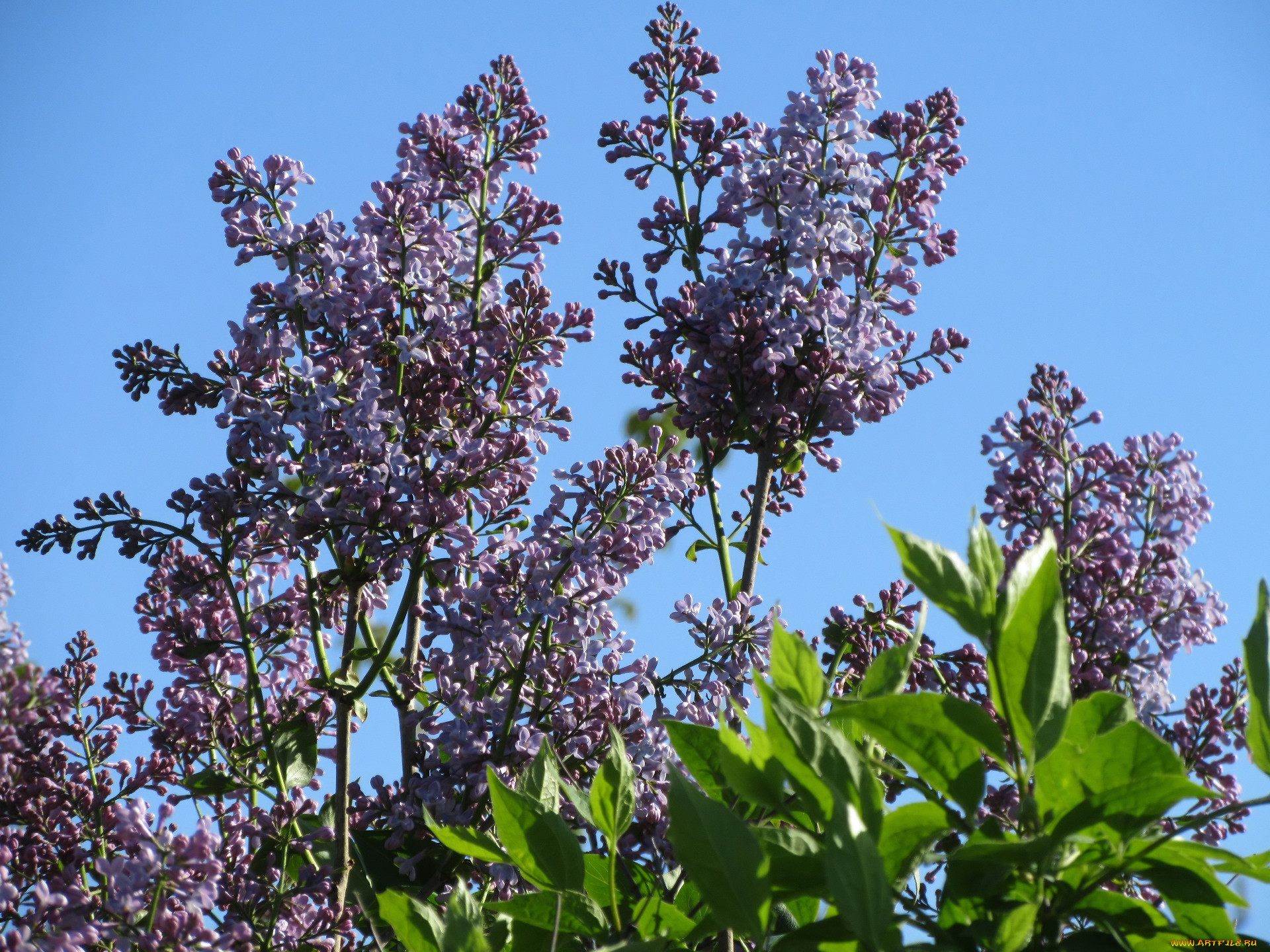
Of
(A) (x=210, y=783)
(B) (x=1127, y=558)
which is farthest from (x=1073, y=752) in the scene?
(A) (x=210, y=783)

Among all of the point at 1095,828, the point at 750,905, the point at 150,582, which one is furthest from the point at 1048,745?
the point at 150,582

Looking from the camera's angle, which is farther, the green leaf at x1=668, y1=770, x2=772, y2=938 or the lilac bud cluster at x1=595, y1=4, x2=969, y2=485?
the lilac bud cluster at x1=595, y1=4, x2=969, y2=485

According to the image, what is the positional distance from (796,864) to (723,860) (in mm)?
106

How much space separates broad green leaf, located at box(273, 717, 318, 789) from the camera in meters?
2.53

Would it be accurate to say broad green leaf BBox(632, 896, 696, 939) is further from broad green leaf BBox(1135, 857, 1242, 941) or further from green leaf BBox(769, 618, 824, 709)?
broad green leaf BBox(1135, 857, 1242, 941)

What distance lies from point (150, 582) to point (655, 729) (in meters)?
1.20

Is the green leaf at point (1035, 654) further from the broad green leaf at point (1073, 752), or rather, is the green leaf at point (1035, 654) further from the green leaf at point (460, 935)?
the green leaf at point (460, 935)

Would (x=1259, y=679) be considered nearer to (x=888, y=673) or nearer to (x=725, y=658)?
(x=888, y=673)

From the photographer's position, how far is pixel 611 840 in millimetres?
1215

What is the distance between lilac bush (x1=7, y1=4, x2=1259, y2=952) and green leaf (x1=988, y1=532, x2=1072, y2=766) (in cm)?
118

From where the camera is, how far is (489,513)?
2.55 meters

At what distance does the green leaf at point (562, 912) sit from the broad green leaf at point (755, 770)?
309 millimetres

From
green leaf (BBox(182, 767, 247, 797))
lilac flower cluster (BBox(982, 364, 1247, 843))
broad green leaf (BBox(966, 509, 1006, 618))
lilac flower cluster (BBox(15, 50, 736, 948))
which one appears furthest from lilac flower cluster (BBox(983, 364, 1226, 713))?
green leaf (BBox(182, 767, 247, 797))

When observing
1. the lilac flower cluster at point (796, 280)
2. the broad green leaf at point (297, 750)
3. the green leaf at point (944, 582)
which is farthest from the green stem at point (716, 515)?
the green leaf at point (944, 582)
